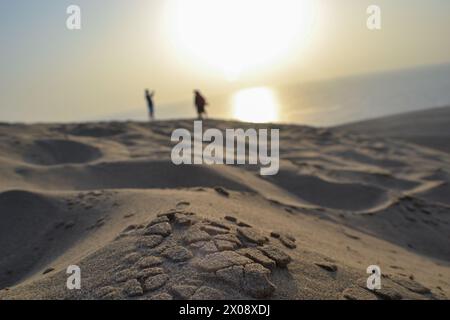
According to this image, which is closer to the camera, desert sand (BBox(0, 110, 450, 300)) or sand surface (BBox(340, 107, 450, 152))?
desert sand (BBox(0, 110, 450, 300))

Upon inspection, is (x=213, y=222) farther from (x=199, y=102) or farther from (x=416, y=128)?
(x=416, y=128)

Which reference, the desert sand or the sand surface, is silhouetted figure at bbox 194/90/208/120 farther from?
the sand surface

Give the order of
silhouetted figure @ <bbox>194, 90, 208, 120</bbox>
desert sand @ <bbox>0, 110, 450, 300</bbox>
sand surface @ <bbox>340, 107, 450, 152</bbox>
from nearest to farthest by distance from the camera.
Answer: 1. desert sand @ <bbox>0, 110, 450, 300</bbox>
2. sand surface @ <bbox>340, 107, 450, 152</bbox>
3. silhouetted figure @ <bbox>194, 90, 208, 120</bbox>

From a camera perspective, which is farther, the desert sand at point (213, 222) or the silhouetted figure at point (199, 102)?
the silhouetted figure at point (199, 102)

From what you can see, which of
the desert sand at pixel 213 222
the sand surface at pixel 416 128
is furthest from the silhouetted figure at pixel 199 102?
the sand surface at pixel 416 128

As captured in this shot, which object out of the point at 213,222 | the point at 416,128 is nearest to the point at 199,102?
the point at 416,128

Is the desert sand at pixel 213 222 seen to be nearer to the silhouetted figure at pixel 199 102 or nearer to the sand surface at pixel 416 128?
the sand surface at pixel 416 128

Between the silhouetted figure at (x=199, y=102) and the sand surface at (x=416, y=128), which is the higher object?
the silhouetted figure at (x=199, y=102)

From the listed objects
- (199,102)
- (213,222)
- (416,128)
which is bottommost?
(213,222)

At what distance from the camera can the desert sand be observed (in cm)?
262

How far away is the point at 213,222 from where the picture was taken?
10.7 ft

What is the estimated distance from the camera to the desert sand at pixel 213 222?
2.62 metres

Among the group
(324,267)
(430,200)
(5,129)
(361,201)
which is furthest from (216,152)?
(324,267)

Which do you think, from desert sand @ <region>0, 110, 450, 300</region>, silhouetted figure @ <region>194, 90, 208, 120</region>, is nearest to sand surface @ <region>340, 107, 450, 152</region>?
desert sand @ <region>0, 110, 450, 300</region>
